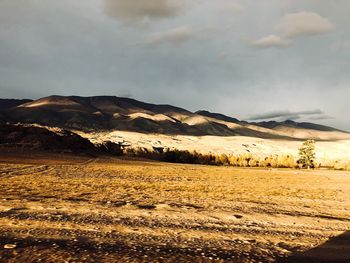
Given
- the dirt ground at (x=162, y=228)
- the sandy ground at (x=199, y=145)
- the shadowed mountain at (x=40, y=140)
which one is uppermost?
the sandy ground at (x=199, y=145)

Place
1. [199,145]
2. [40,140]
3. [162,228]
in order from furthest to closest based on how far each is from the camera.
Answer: [199,145], [40,140], [162,228]

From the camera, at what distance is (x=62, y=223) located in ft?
32.7

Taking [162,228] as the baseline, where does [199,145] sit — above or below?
above

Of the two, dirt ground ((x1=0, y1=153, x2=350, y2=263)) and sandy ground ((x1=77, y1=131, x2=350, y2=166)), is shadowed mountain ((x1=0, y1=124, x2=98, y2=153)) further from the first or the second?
dirt ground ((x1=0, y1=153, x2=350, y2=263))

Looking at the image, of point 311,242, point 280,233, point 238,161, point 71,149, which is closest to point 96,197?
point 280,233

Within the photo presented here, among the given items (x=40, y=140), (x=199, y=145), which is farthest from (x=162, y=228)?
(x=199, y=145)

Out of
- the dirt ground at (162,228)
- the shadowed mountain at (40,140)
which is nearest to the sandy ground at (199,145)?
the shadowed mountain at (40,140)

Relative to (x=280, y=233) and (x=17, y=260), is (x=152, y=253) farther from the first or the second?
(x=280, y=233)

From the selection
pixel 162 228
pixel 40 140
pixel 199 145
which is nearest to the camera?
pixel 162 228

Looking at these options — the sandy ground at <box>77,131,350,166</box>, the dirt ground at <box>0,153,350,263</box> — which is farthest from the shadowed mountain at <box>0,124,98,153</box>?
→ the dirt ground at <box>0,153,350,263</box>

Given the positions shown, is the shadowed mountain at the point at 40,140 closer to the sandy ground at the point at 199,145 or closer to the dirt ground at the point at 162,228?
the sandy ground at the point at 199,145

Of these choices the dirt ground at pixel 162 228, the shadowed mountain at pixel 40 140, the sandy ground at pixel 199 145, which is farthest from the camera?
the sandy ground at pixel 199 145

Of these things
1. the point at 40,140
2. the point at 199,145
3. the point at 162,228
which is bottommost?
the point at 162,228

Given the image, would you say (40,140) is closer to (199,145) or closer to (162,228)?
(162,228)
